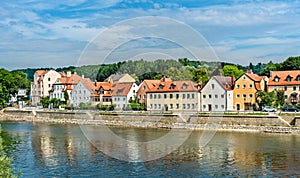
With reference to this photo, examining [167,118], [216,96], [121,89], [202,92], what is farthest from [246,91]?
[121,89]

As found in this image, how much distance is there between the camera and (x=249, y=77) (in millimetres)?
46906

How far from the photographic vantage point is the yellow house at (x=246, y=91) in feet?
153

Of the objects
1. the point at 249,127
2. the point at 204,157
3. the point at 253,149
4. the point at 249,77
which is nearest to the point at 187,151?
the point at 204,157

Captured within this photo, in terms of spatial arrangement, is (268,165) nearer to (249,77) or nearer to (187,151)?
(187,151)

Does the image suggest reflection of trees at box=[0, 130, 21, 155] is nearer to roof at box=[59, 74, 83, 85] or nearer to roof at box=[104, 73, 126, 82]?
roof at box=[104, 73, 126, 82]

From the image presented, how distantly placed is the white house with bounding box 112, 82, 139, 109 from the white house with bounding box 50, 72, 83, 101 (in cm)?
1296

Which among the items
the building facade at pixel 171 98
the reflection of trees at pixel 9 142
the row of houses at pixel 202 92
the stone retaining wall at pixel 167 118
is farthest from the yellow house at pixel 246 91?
the reflection of trees at pixel 9 142

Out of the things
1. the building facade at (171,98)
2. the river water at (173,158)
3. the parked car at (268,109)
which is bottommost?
the river water at (173,158)

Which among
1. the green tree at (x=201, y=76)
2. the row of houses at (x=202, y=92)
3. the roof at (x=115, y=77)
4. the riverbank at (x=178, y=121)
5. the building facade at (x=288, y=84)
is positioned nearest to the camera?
the riverbank at (x=178, y=121)

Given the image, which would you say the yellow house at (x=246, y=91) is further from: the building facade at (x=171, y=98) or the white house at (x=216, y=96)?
the building facade at (x=171, y=98)

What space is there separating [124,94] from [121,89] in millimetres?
1343

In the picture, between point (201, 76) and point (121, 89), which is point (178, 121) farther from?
point (121, 89)

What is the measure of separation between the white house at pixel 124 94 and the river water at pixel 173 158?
61.8ft

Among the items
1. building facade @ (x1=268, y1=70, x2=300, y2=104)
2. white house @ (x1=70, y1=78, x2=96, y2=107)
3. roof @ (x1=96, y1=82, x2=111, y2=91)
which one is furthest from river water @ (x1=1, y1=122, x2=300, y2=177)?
white house @ (x1=70, y1=78, x2=96, y2=107)
